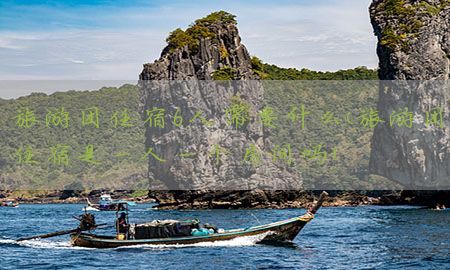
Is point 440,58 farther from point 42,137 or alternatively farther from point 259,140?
point 42,137

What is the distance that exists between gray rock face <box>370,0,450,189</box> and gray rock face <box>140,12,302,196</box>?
→ 1766 cm

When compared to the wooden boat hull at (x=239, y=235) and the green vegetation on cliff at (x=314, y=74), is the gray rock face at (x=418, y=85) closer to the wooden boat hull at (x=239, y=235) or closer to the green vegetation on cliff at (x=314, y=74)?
the wooden boat hull at (x=239, y=235)

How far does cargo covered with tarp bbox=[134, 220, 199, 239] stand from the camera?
39094mm

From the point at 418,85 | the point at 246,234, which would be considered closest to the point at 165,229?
the point at 246,234

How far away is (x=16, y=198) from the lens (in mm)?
169250

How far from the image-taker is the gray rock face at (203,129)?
9469 cm

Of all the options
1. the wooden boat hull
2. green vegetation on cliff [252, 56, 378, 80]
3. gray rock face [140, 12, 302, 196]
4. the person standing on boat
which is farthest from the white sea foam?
green vegetation on cliff [252, 56, 378, 80]

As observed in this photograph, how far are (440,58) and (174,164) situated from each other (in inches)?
1459

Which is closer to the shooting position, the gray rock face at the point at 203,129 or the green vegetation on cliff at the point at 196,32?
the gray rock face at the point at 203,129

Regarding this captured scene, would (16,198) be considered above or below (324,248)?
below

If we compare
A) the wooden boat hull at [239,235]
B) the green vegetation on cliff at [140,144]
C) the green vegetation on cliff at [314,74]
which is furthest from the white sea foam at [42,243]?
the green vegetation on cliff at [314,74]

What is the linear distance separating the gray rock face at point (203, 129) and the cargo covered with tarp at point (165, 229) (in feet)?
176

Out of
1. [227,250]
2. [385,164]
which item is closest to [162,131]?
[385,164]

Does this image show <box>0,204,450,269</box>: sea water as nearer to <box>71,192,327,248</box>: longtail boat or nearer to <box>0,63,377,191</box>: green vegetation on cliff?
<box>71,192,327,248</box>: longtail boat
